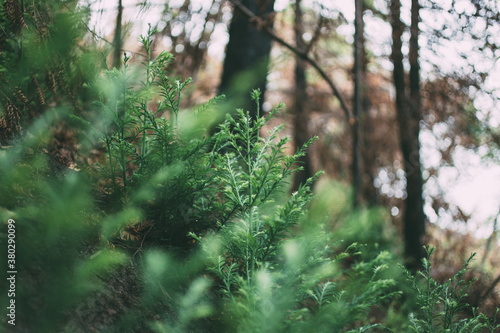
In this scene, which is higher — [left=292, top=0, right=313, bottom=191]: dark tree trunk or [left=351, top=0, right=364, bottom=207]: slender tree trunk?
[left=292, top=0, right=313, bottom=191]: dark tree trunk

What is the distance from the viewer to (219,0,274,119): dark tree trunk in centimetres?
396

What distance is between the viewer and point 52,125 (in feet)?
7.63

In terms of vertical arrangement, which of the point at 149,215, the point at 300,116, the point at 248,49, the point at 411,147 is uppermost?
the point at 300,116

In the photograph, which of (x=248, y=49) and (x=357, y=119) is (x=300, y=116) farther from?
(x=248, y=49)

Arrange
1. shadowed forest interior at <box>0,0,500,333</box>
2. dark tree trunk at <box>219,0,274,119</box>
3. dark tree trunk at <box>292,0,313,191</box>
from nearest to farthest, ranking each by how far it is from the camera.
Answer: shadowed forest interior at <box>0,0,500,333</box>
dark tree trunk at <box>219,0,274,119</box>
dark tree trunk at <box>292,0,313,191</box>

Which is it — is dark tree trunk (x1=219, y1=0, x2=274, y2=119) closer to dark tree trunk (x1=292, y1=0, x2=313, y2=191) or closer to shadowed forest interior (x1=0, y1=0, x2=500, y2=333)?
shadowed forest interior (x1=0, y1=0, x2=500, y2=333)

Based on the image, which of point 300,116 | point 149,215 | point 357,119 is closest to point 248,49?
point 357,119

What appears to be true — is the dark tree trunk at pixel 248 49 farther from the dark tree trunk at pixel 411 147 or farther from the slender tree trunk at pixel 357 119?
the dark tree trunk at pixel 411 147

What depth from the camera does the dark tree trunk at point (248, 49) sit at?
13.0 ft

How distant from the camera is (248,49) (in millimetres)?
4117

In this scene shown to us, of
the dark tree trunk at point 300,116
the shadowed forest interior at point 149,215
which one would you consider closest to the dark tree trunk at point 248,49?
the shadowed forest interior at point 149,215

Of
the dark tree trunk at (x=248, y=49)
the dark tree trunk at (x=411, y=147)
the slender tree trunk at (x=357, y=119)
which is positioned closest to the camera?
the dark tree trunk at (x=248, y=49)

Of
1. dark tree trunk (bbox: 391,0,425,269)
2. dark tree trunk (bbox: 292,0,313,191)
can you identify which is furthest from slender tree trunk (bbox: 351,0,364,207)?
dark tree trunk (bbox: 292,0,313,191)

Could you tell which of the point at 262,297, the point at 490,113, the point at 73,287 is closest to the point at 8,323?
the point at 73,287
